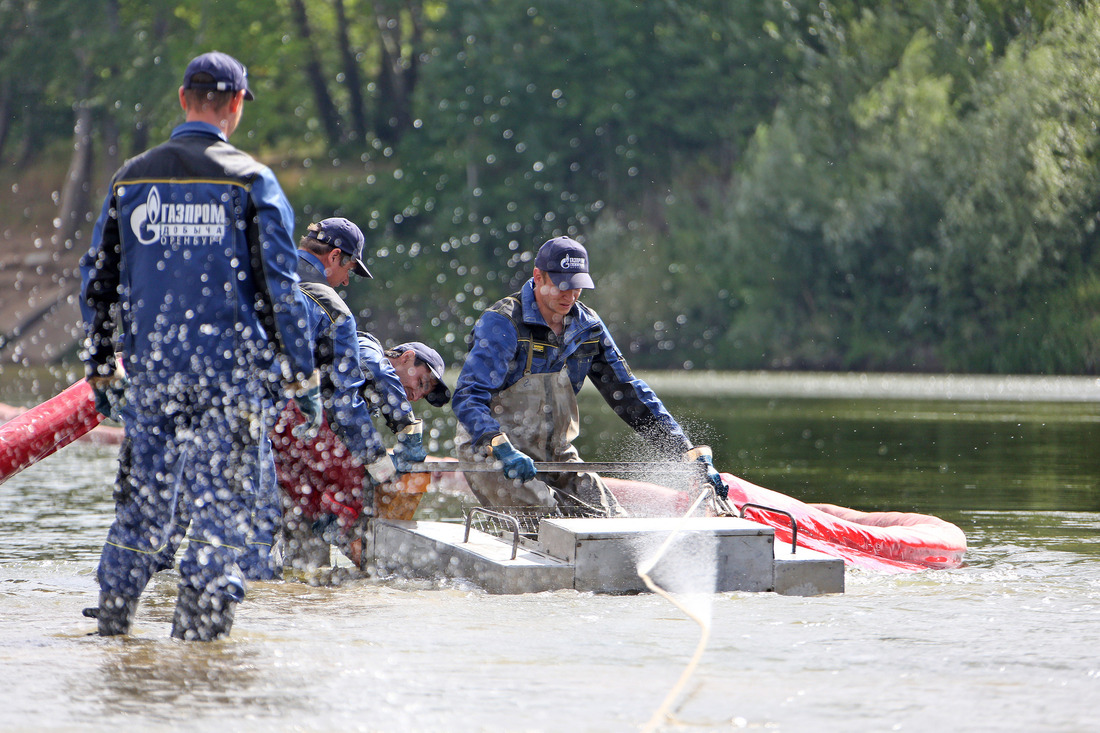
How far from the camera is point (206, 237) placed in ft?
16.9

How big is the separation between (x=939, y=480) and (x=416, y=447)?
21.3 ft

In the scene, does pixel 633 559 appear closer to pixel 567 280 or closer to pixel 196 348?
pixel 567 280

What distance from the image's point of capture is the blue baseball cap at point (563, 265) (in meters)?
7.10

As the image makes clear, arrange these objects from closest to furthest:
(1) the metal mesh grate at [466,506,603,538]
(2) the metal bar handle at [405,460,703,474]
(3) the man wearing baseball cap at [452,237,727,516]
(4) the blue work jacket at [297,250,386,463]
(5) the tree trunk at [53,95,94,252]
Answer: (4) the blue work jacket at [297,250,386,463] < (2) the metal bar handle at [405,460,703,474] < (3) the man wearing baseball cap at [452,237,727,516] < (1) the metal mesh grate at [466,506,603,538] < (5) the tree trunk at [53,95,94,252]

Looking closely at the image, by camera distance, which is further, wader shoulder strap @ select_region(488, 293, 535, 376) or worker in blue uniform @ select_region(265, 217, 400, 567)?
wader shoulder strap @ select_region(488, 293, 535, 376)

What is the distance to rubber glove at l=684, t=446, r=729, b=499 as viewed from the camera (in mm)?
7141

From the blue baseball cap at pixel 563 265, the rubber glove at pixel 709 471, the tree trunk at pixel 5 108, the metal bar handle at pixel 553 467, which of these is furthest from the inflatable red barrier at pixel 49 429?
the tree trunk at pixel 5 108

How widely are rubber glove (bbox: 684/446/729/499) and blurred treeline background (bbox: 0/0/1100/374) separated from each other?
2882 centimetres

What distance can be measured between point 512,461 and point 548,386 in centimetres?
83

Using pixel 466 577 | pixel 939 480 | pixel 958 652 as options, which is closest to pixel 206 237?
pixel 466 577

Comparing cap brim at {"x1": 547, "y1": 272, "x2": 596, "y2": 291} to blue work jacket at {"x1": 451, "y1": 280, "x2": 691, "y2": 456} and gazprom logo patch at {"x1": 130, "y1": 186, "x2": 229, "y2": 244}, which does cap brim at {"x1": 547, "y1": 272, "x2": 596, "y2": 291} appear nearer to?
blue work jacket at {"x1": 451, "y1": 280, "x2": 691, "y2": 456}

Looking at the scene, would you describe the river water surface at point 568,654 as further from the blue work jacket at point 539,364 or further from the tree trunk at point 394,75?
the tree trunk at point 394,75

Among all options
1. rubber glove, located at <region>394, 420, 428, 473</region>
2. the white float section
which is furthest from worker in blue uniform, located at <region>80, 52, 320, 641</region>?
rubber glove, located at <region>394, 420, 428, 473</region>

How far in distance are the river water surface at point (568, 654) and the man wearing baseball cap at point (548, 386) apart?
91cm
